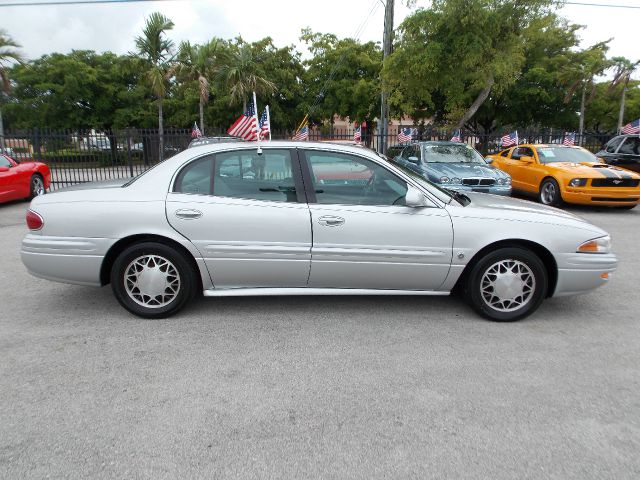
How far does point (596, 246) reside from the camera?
164 inches

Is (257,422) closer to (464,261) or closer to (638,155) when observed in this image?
(464,261)

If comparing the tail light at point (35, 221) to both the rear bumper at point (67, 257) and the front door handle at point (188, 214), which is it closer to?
the rear bumper at point (67, 257)

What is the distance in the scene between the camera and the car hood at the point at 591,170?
33.6 ft

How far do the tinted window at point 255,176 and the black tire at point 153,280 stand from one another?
68cm

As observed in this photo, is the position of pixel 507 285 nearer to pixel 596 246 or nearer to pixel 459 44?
pixel 596 246

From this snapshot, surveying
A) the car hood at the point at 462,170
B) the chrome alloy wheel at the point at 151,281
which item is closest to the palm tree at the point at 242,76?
the car hood at the point at 462,170

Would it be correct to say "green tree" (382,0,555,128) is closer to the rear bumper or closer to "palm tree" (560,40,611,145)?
the rear bumper

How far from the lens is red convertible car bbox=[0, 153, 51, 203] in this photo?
10.5 metres

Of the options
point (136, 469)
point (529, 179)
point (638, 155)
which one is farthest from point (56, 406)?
point (638, 155)

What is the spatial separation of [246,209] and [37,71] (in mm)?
39900

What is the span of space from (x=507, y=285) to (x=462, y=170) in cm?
638

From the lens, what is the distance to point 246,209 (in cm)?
402

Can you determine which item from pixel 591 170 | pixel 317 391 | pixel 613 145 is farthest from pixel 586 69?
pixel 317 391

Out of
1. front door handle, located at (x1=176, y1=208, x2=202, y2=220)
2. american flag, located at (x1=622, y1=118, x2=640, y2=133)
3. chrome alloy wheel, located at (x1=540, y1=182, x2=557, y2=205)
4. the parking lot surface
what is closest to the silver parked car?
front door handle, located at (x1=176, y1=208, x2=202, y2=220)
